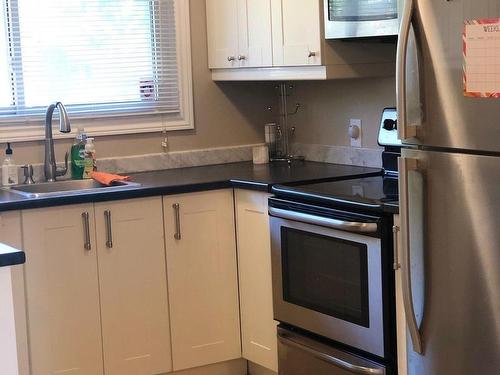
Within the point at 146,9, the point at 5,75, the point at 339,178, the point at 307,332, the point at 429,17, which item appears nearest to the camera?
the point at 429,17

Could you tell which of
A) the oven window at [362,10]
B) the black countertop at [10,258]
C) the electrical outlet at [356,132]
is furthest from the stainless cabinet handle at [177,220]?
the black countertop at [10,258]

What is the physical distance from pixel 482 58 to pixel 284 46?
1639 millimetres

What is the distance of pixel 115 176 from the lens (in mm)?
4078

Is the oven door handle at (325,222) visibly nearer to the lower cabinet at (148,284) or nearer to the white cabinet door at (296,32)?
the lower cabinet at (148,284)

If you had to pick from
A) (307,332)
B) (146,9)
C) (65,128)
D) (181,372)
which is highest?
(146,9)

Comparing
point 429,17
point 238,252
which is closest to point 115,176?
point 238,252

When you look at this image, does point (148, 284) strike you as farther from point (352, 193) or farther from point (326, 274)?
point (352, 193)

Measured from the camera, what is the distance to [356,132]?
422cm

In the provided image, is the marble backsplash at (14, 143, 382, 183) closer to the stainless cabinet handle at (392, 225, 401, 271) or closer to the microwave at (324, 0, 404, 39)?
the microwave at (324, 0, 404, 39)

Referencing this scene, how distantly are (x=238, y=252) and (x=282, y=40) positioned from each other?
0.93 metres

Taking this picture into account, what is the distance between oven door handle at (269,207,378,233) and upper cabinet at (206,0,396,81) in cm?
61

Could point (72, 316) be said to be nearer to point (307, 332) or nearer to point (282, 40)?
point (307, 332)

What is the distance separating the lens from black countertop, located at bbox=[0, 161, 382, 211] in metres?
3.64

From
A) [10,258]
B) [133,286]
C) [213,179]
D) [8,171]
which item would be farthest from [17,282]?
[10,258]
